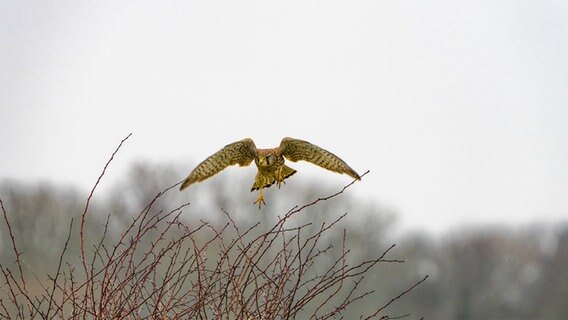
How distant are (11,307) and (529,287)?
73.6ft

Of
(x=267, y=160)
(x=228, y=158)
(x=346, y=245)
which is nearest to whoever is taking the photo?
(x=267, y=160)

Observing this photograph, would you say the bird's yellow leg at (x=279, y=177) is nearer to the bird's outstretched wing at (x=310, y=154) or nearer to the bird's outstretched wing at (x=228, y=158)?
the bird's outstretched wing at (x=310, y=154)

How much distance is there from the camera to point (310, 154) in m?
6.02

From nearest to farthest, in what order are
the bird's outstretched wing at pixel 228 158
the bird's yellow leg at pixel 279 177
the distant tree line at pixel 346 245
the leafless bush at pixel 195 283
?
1. the leafless bush at pixel 195 283
2. the bird's outstretched wing at pixel 228 158
3. the bird's yellow leg at pixel 279 177
4. the distant tree line at pixel 346 245

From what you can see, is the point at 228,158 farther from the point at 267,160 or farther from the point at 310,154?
the point at 310,154

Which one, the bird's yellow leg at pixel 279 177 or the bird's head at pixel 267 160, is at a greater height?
the bird's head at pixel 267 160

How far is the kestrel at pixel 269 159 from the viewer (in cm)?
570

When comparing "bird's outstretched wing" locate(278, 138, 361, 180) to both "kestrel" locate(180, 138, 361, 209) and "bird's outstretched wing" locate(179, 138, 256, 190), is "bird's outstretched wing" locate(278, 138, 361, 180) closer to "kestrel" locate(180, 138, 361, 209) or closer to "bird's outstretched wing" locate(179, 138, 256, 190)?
"kestrel" locate(180, 138, 361, 209)

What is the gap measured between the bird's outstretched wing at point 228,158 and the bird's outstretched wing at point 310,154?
8.5 inches

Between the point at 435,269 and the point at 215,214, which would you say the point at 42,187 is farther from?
the point at 435,269

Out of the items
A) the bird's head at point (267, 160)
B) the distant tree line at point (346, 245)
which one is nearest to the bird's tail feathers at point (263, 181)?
the bird's head at point (267, 160)

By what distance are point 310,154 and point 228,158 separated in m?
0.53

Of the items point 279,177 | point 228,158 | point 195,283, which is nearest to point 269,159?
point 279,177

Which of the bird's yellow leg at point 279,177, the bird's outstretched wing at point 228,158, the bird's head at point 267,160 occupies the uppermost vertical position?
the bird's outstretched wing at point 228,158
